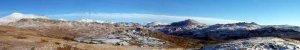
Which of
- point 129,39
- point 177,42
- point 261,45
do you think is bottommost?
point 177,42

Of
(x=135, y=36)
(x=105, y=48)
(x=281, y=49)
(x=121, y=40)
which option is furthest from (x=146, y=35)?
(x=281, y=49)

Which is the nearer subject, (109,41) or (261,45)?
(261,45)

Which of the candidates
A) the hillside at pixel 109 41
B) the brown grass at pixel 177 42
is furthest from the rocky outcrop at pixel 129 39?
the brown grass at pixel 177 42

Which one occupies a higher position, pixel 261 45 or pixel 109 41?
pixel 261 45

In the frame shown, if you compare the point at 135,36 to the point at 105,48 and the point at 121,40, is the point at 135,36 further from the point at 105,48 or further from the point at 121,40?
the point at 105,48

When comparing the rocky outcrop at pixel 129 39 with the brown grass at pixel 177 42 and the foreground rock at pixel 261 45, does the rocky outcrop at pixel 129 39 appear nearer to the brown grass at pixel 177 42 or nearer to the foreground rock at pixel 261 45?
the brown grass at pixel 177 42

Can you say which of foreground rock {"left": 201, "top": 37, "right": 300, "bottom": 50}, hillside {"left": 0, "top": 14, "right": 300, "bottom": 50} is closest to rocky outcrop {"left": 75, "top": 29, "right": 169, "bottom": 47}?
hillside {"left": 0, "top": 14, "right": 300, "bottom": 50}

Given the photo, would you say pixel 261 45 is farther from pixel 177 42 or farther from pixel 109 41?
pixel 177 42

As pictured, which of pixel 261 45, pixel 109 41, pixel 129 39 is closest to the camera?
pixel 261 45

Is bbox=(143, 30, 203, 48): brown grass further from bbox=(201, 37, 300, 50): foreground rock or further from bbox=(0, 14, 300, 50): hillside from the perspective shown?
bbox=(201, 37, 300, 50): foreground rock

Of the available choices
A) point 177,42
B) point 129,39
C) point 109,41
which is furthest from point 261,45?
point 129,39

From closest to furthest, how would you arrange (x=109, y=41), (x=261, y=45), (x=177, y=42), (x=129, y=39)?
(x=261, y=45) → (x=109, y=41) → (x=177, y=42) → (x=129, y=39)
